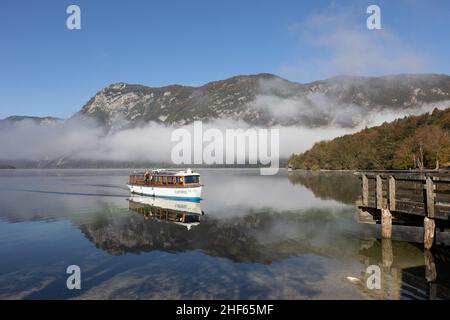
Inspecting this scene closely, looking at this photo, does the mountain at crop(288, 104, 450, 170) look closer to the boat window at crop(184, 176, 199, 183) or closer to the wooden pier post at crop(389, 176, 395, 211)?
the boat window at crop(184, 176, 199, 183)

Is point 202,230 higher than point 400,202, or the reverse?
point 400,202

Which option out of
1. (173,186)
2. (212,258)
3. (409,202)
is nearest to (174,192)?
(173,186)

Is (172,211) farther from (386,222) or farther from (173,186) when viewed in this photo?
(386,222)

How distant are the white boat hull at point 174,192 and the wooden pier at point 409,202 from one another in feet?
113

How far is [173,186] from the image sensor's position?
203 feet

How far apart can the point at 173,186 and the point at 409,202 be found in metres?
43.7

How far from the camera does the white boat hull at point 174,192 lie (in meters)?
59.1

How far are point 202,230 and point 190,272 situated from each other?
13973 mm

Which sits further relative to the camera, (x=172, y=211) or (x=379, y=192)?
(x=172, y=211)

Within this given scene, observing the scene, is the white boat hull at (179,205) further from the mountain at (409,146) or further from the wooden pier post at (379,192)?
the mountain at (409,146)
